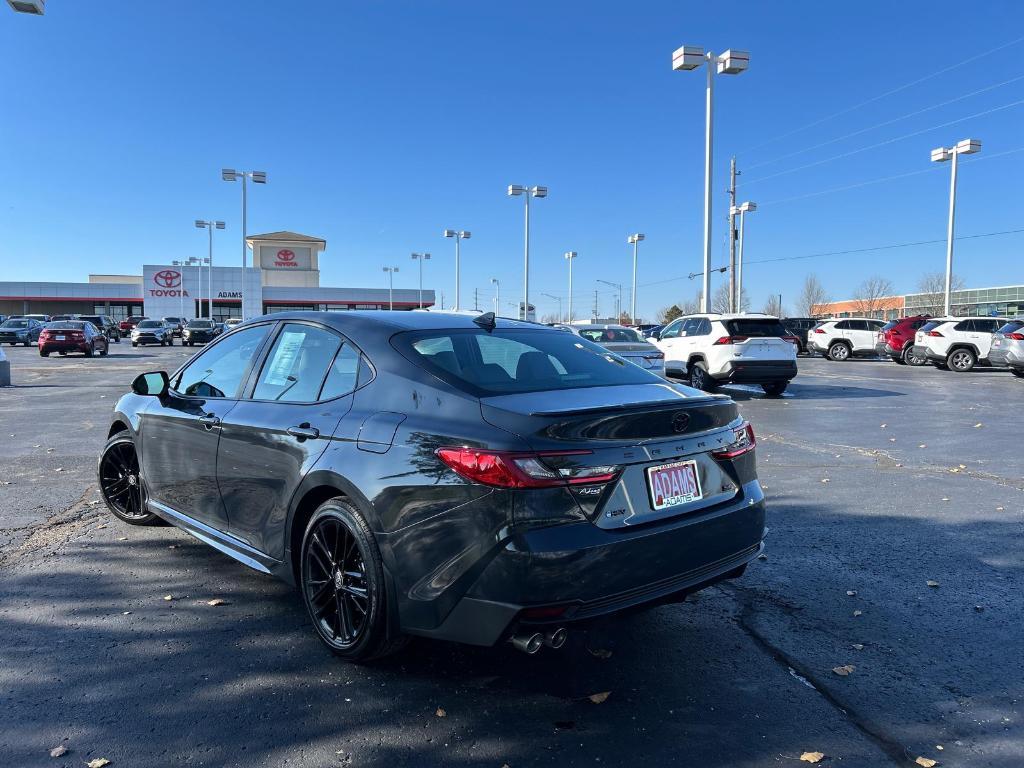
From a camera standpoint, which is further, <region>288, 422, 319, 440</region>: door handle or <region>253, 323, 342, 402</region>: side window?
<region>253, 323, 342, 402</region>: side window

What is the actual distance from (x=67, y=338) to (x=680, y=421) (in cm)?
3303

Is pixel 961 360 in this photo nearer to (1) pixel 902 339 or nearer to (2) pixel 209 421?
(1) pixel 902 339

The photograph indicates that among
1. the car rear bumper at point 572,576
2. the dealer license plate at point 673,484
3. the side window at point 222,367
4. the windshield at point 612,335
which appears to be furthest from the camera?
the windshield at point 612,335

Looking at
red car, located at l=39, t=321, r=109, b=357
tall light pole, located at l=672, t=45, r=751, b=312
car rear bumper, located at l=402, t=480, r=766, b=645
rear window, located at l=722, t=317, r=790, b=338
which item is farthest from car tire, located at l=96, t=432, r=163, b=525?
red car, located at l=39, t=321, r=109, b=357

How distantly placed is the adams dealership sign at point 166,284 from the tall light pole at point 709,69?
59283mm

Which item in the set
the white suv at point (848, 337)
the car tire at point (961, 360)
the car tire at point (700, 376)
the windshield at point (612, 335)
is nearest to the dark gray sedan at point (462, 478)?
the windshield at point (612, 335)

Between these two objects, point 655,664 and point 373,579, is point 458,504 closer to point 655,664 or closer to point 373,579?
point 373,579

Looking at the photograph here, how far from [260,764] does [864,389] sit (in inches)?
669

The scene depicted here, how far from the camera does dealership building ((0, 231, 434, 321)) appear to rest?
70.0 metres

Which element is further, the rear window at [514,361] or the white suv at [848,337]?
the white suv at [848,337]

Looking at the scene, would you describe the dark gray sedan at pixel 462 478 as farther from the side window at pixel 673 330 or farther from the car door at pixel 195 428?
the side window at pixel 673 330

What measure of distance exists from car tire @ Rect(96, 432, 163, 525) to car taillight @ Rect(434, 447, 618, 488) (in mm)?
3456

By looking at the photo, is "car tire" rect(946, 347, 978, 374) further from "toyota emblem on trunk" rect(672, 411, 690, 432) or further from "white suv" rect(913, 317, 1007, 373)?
"toyota emblem on trunk" rect(672, 411, 690, 432)

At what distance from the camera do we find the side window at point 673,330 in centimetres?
1644
